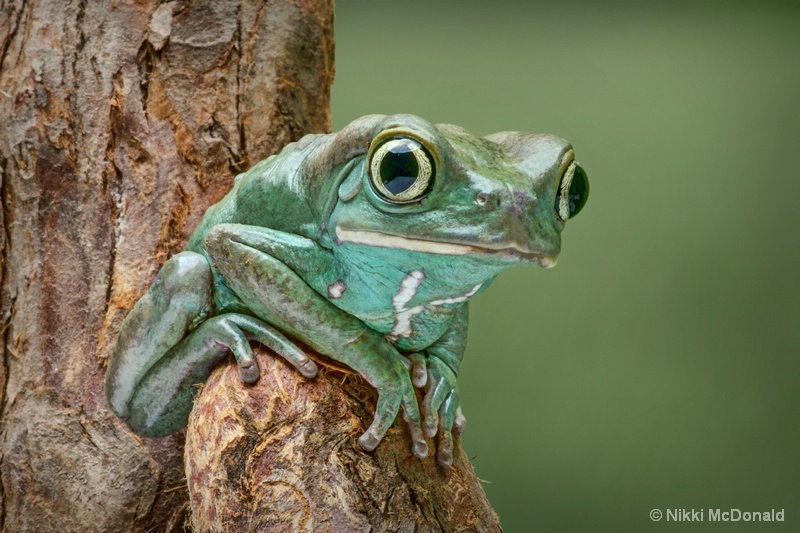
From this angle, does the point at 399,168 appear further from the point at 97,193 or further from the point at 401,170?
the point at 97,193

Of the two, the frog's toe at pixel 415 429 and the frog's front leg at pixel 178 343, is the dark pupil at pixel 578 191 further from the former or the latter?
the frog's front leg at pixel 178 343

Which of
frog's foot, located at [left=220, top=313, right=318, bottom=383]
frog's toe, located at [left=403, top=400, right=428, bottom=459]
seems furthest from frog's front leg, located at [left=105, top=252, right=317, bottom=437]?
frog's toe, located at [left=403, top=400, right=428, bottom=459]

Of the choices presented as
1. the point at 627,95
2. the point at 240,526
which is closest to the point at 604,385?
the point at 627,95

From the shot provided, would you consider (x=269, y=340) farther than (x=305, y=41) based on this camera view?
No

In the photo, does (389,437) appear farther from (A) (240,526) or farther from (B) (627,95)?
(B) (627,95)

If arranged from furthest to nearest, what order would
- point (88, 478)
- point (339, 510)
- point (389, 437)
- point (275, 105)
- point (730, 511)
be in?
point (730, 511) → point (275, 105) → point (88, 478) → point (389, 437) → point (339, 510)

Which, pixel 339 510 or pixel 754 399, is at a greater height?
pixel 339 510

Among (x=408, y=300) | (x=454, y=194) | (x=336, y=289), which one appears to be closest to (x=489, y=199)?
(x=454, y=194)

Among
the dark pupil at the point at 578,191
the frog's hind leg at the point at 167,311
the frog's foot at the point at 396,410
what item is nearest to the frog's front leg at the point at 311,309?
the frog's foot at the point at 396,410
